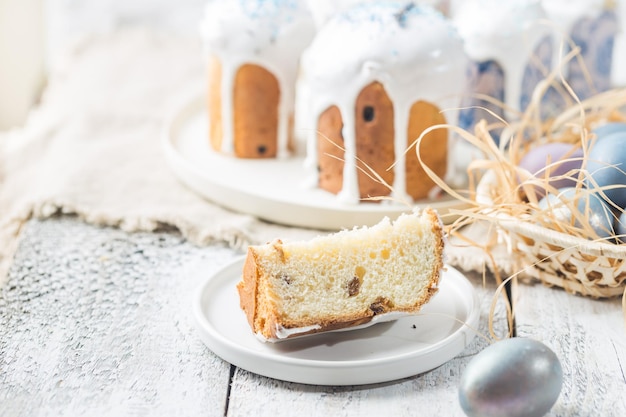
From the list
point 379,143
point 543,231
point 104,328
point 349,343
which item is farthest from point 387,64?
point 104,328

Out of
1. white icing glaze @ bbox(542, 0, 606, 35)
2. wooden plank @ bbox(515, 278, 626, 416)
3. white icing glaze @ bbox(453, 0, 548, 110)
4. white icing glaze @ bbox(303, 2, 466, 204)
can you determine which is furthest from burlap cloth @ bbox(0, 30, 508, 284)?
white icing glaze @ bbox(542, 0, 606, 35)

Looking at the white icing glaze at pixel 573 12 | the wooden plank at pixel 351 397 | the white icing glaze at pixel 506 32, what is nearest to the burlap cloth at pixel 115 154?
the wooden plank at pixel 351 397

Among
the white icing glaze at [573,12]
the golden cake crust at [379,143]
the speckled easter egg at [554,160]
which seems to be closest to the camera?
the speckled easter egg at [554,160]

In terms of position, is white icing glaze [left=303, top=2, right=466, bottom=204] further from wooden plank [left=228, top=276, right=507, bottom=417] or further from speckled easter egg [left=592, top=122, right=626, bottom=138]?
wooden plank [left=228, top=276, right=507, bottom=417]

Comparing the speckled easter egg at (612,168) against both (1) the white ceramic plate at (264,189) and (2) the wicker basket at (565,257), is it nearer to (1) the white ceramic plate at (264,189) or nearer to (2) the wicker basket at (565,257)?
(2) the wicker basket at (565,257)

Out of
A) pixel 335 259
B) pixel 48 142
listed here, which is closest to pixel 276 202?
pixel 335 259
